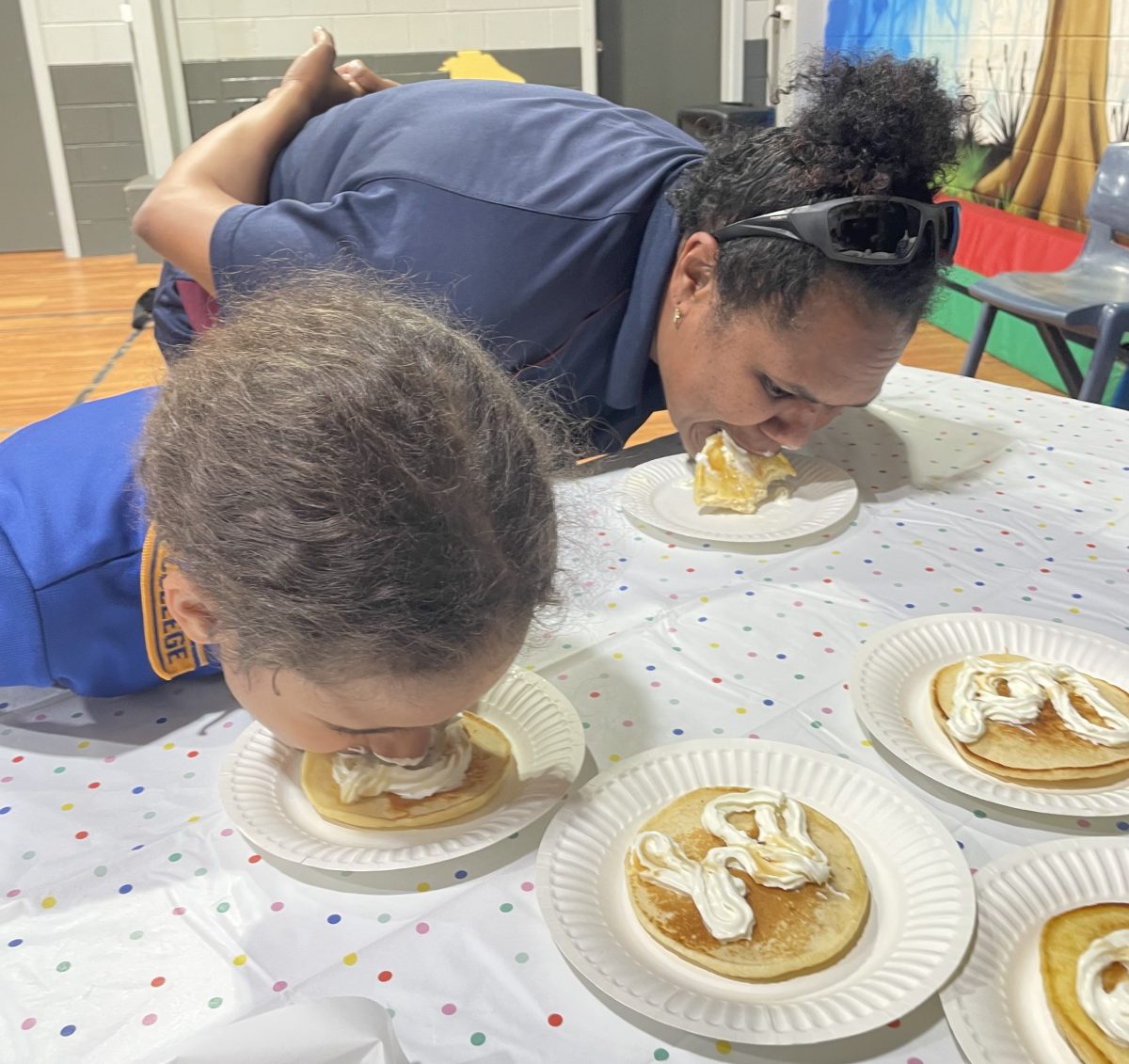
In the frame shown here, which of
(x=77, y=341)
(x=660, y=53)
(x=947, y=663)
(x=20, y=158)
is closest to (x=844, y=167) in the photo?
(x=947, y=663)

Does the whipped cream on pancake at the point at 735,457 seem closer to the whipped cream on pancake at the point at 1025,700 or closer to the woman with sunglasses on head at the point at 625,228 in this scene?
the woman with sunglasses on head at the point at 625,228

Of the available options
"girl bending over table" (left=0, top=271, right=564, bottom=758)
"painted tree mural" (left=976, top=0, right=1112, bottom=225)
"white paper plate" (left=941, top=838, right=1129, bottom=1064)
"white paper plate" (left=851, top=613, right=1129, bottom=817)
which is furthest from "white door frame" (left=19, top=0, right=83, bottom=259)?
"white paper plate" (left=941, top=838, right=1129, bottom=1064)

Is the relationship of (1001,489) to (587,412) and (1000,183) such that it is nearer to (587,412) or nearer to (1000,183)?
(587,412)

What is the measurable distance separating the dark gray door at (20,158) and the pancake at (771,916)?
21.0 ft

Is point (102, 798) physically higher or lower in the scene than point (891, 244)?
lower

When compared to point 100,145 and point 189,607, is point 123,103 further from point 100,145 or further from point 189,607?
point 189,607

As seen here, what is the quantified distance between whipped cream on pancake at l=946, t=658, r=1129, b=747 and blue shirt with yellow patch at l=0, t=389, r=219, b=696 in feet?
2.51

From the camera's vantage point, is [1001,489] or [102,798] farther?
[1001,489]

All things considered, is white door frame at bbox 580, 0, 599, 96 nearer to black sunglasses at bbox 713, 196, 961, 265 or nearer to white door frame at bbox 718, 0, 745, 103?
white door frame at bbox 718, 0, 745, 103


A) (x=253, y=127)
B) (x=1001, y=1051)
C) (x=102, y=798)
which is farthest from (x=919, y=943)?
(x=253, y=127)

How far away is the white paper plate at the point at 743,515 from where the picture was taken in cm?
135

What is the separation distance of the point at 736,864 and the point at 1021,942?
0.70 feet

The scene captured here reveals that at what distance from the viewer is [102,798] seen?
2.98 feet

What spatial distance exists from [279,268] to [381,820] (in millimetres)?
817
